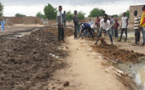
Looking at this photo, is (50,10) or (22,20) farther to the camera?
(50,10)

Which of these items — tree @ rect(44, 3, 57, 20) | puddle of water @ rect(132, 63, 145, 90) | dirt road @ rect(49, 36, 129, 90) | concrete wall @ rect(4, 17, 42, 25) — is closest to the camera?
dirt road @ rect(49, 36, 129, 90)

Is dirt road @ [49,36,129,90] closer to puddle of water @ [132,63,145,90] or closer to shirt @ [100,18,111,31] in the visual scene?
puddle of water @ [132,63,145,90]

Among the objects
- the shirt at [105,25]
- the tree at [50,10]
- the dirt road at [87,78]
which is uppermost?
the tree at [50,10]

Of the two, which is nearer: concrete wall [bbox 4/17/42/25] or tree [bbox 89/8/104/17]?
concrete wall [bbox 4/17/42/25]

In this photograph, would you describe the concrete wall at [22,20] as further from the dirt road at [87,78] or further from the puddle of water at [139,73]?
the dirt road at [87,78]

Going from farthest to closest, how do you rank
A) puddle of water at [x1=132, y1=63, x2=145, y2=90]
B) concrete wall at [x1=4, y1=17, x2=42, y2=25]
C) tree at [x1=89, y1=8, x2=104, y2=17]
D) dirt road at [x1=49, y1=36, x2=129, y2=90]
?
tree at [x1=89, y1=8, x2=104, y2=17] → concrete wall at [x1=4, y1=17, x2=42, y2=25] → puddle of water at [x1=132, y1=63, x2=145, y2=90] → dirt road at [x1=49, y1=36, x2=129, y2=90]

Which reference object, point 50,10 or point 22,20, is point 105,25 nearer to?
point 22,20

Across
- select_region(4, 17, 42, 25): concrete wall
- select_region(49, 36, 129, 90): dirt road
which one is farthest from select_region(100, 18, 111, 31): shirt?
select_region(4, 17, 42, 25): concrete wall

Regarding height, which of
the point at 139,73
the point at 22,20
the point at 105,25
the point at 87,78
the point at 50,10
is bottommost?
the point at 139,73

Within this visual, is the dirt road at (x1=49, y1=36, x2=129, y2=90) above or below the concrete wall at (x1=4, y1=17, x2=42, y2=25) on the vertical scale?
below

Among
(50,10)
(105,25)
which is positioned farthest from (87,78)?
(50,10)

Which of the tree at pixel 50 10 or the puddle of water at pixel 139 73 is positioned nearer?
the puddle of water at pixel 139 73

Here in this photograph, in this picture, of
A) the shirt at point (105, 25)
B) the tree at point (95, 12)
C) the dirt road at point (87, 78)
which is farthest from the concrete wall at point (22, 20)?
the dirt road at point (87, 78)

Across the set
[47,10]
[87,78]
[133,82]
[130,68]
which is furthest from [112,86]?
[47,10]
